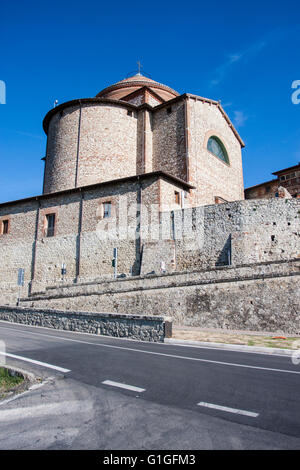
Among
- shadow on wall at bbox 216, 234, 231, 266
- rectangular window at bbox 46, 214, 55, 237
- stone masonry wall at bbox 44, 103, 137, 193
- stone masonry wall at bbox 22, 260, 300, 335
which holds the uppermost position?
stone masonry wall at bbox 44, 103, 137, 193

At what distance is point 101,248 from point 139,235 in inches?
126

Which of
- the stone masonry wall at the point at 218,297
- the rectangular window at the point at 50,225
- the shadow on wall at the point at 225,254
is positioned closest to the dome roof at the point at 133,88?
the rectangular window at the point at 50,225

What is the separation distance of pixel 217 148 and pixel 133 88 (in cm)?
1188

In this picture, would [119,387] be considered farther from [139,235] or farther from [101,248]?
[101,248]

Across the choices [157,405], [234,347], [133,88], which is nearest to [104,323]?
[234,347]

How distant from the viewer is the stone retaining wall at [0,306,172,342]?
34.3 feet

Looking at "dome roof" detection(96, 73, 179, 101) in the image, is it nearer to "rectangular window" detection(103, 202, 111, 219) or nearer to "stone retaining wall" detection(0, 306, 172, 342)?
"rectangular window" detection(103, 202, 111, 219)

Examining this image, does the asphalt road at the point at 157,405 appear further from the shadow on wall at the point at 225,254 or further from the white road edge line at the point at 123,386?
the shadow on wall at the point at 225,254

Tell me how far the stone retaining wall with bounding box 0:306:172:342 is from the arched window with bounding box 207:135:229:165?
1924cm

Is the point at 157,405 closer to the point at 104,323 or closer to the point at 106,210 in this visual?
the point at 104,323

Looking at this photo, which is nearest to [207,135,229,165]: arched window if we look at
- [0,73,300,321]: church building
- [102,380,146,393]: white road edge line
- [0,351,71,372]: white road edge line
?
[0,73,300,321]: church building

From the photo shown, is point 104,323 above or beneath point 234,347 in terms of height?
above

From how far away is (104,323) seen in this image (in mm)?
11953

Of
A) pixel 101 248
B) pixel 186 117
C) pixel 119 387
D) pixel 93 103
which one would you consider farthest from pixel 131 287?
pixel 93 103
